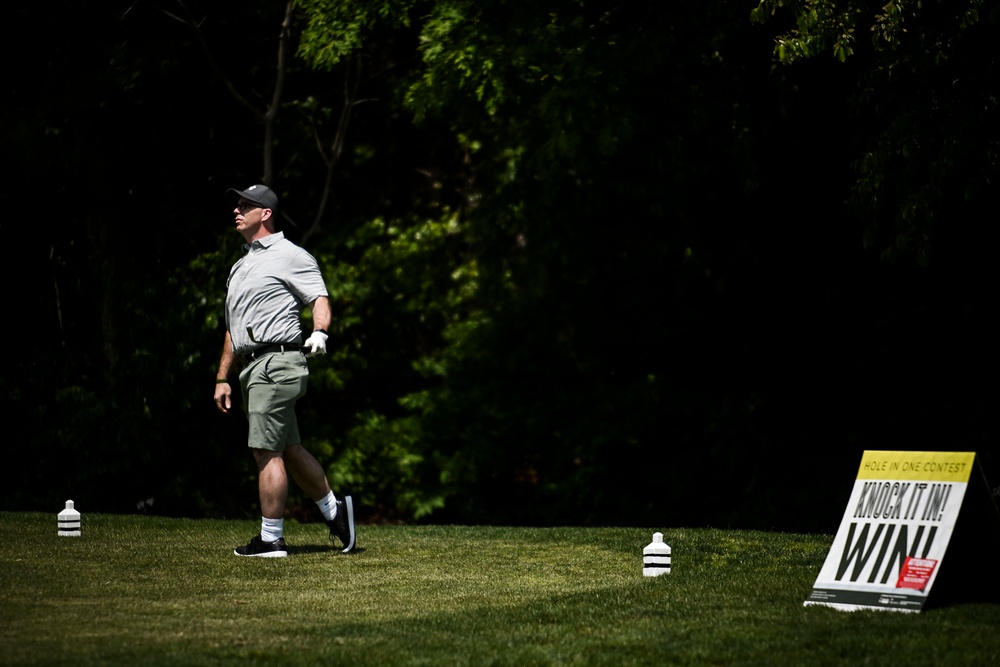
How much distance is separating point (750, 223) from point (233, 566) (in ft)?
40.6

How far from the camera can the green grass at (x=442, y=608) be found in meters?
5.69

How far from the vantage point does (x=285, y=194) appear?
73.1ft

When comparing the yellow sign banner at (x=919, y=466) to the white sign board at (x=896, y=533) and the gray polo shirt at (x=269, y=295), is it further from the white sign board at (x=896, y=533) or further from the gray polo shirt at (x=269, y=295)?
the gray polo shirt at (x=269, y=295)

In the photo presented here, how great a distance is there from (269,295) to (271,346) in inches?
11.9

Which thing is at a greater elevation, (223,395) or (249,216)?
(249,216)

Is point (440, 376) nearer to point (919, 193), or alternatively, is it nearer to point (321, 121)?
point (321, 121)

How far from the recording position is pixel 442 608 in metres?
6.92

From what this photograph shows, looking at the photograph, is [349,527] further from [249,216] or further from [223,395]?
[249,216]

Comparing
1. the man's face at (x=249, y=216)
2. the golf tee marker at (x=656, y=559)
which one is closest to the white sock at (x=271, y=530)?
the man's face at (x=249, y=216)

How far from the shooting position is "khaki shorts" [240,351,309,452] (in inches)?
335

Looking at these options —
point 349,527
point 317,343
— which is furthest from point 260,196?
point 349,527

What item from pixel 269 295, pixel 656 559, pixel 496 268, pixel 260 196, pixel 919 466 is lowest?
pixel 656 559

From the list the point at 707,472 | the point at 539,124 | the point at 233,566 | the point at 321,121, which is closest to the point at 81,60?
the point at 321,121

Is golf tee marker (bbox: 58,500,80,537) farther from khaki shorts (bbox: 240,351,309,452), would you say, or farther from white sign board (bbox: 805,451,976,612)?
white sign board (bbox: 805,451,976,612)
